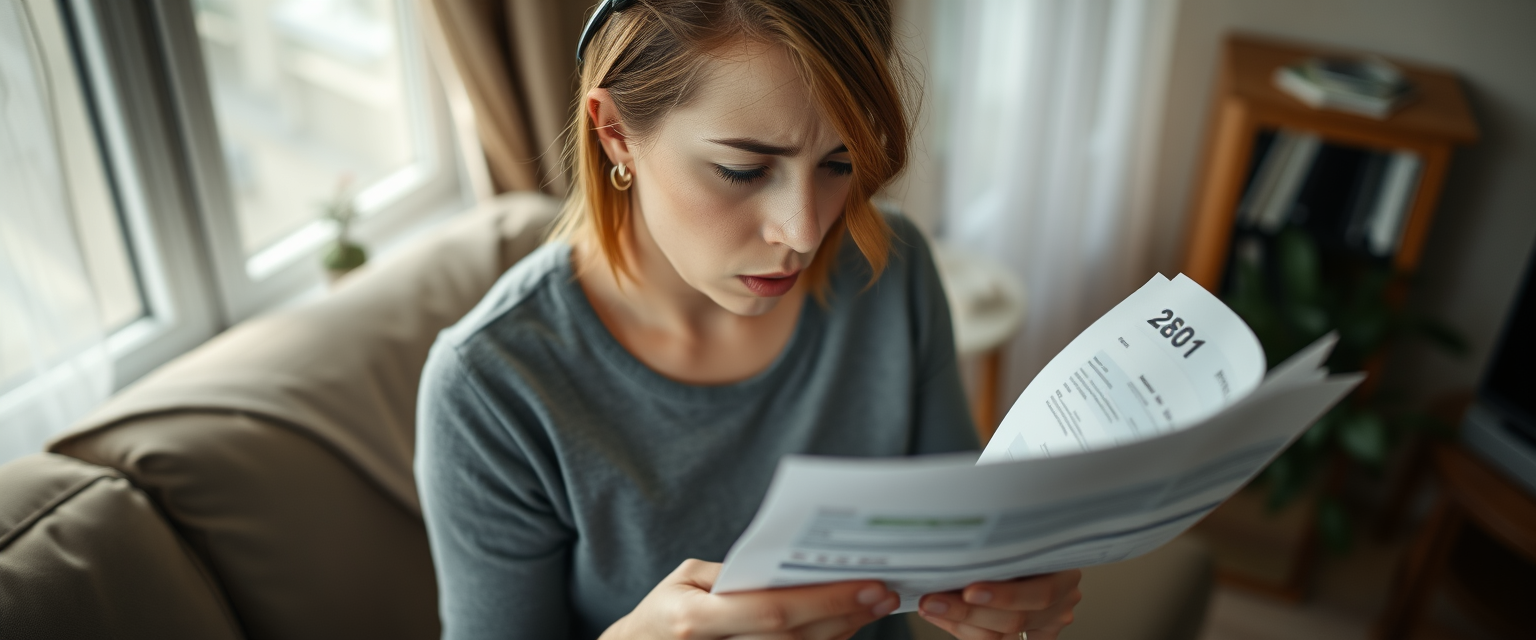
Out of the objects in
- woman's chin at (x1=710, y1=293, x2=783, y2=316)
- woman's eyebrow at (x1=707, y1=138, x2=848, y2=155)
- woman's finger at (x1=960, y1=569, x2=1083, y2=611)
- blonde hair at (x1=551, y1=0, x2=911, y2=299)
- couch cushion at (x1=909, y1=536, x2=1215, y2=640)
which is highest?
blonde hair at (x1=551, y1=0, x2=911, y2=299)

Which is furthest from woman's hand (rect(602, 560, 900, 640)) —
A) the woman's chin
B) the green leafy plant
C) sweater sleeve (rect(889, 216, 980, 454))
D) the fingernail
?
the green leafy plant

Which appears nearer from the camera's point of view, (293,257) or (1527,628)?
(293,257)

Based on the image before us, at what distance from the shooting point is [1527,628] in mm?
1829

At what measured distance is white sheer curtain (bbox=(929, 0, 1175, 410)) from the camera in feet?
6.91

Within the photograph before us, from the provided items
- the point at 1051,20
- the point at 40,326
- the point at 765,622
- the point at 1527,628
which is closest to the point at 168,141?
the point at 40,326

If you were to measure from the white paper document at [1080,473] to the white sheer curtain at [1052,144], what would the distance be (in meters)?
1.48

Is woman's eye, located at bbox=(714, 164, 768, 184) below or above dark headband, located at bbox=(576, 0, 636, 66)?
below

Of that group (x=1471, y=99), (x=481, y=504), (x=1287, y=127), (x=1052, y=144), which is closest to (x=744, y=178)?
(x=481, y=504)

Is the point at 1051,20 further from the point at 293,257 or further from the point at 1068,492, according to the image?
the point at 1068,492

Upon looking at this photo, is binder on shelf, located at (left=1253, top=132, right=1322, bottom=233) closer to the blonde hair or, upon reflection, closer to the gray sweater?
the gray sweater

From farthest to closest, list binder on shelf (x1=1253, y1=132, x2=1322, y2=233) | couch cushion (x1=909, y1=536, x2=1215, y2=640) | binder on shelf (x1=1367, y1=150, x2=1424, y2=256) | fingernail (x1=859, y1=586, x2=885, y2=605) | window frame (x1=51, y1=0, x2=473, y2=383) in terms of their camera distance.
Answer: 1. binder on shelf (x1=1253, y1=132, x2=1322, y2=233)
2. binder on shelf (x1=1367, y1=150, x2=1424, y2=256)
3. couch cushion (x1=909, y1=536, x2=1215, y2=640)
4. window frame (x1=51, y1=0, x2=473, y2=383)
5. fingernail (x1=859, y1=586, x2=885, y2=605)

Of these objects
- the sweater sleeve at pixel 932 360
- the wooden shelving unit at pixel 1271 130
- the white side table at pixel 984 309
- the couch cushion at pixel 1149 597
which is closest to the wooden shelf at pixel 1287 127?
the wooden shelving unit at pixel 1271 130

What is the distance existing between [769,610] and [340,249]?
1061 millimetres

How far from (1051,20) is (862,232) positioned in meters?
1.42
